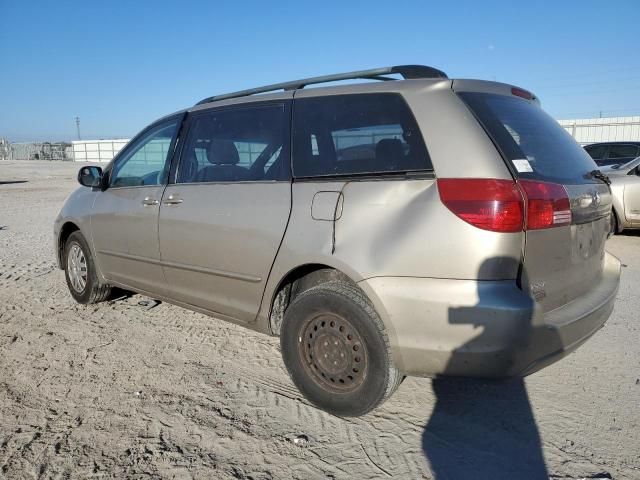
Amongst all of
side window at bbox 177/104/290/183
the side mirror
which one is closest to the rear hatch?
side window at bbox 177/104/290/183

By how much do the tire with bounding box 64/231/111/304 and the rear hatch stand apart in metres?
3.76

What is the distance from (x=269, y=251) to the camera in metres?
3.06

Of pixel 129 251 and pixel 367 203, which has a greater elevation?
pixel 367 203

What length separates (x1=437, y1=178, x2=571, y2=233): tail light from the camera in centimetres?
232

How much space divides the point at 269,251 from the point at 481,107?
4.70 ft

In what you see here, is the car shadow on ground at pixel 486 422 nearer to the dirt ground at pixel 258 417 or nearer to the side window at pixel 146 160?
the dirt ground at pixel 258 417

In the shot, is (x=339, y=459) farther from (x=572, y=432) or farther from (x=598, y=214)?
(x=598, y=214)

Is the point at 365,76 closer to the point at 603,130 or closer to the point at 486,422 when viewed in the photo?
the point at 486,422

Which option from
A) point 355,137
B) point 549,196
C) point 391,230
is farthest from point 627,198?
point 391,230

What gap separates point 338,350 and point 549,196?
4.42 ft

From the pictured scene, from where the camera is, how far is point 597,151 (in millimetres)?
11078

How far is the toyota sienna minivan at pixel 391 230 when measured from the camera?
7.76 ft

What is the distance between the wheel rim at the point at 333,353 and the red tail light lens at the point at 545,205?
105cm

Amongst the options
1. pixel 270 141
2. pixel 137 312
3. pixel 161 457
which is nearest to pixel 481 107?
pixel 270 141
